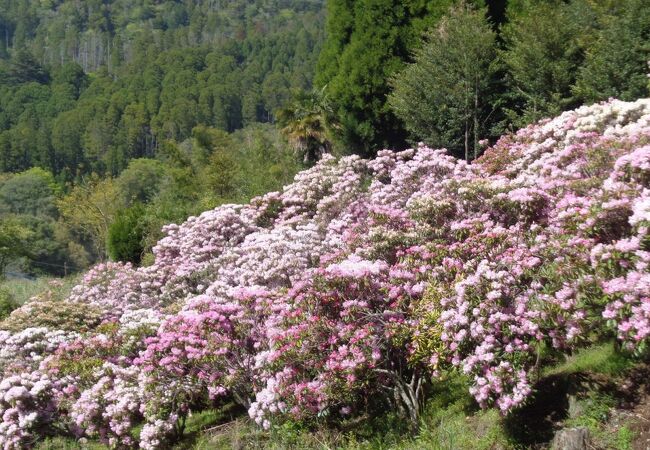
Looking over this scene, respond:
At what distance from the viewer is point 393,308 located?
254 inches

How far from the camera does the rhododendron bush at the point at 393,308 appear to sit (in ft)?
17.4

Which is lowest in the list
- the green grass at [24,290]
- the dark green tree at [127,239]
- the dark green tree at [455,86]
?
the green grass at [24,290]

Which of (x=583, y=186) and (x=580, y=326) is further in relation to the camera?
(x=583, y=186)

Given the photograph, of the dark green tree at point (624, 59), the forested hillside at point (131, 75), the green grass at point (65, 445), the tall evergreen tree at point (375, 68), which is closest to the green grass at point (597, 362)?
the green grass at point (65, 445)

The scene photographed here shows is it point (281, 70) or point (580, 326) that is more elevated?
point (580, 326)

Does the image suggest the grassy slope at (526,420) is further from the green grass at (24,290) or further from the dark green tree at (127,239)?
the green grass at (24,290)

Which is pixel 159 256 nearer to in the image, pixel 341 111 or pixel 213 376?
pixel 213 376

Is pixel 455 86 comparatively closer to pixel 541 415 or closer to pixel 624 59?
pixel 624 59

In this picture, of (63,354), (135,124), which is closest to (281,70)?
(135,124)

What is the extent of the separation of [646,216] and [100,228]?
31.9 m

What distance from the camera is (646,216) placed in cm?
470

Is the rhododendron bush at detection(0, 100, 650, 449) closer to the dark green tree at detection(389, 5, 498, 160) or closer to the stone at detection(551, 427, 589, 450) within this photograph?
the stone at detection(551, 427, 589, 450)

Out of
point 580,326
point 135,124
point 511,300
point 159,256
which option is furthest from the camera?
point 135,124

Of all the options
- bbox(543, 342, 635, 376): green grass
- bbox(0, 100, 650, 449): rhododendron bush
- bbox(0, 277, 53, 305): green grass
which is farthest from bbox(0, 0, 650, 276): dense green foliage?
bbox(543, 342, 635, 376): green grass
